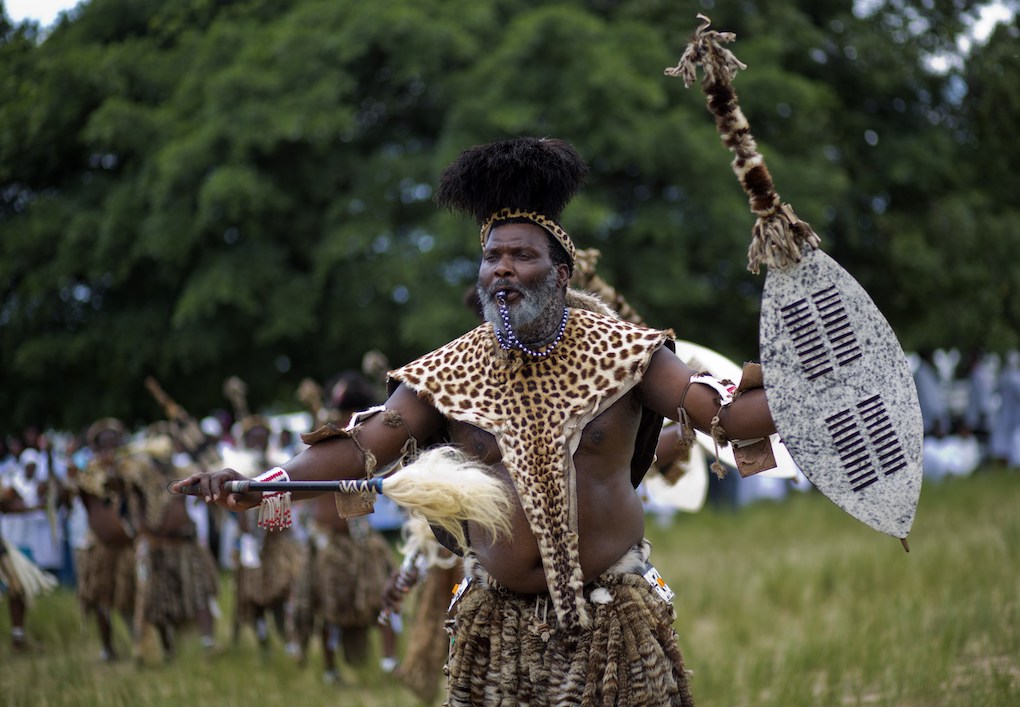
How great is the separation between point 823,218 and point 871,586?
534cm

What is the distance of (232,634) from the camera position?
32.1 feet

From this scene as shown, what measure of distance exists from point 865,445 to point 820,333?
0.33 metres

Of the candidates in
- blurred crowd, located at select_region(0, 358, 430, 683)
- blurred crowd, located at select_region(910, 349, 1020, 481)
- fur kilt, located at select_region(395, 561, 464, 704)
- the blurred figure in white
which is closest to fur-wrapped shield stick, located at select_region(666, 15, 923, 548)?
fur kilt, located at select_region(395, 561, 464, 704)

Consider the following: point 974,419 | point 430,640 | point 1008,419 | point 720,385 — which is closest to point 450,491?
point 720,385

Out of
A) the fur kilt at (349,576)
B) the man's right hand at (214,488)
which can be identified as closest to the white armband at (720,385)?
the man's right hand at (214,488)

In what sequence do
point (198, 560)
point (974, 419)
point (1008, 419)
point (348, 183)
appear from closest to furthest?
1. point (198, 560)
2. point (348, 183)
3. point (1008, 419)
4. point (974, 419)

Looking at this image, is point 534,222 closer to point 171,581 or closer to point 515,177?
point 515,177

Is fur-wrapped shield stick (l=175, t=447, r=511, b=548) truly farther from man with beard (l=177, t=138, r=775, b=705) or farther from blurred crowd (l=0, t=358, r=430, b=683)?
blurred crowd (l=0, t=358, r=430, b=683)

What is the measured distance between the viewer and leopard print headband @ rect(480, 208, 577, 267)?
12.8 feet

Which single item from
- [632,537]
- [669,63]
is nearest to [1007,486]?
[669,63]

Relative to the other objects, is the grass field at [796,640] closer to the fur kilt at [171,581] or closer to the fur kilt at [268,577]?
the fur kilt at [171,581]

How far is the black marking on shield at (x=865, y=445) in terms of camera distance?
329cm

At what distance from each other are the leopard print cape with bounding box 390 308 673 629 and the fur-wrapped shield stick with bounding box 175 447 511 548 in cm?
13

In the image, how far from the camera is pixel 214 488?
359 centimetres
